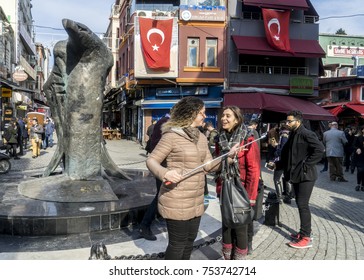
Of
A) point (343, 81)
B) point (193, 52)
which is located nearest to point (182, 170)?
point (193, 52)

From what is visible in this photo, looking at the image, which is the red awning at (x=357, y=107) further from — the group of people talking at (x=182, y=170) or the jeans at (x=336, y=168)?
the group of people talking at (x=182, y=170)

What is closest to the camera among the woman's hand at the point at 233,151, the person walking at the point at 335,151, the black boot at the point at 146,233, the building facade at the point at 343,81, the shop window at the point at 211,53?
the woman's hand at the point at 233,151

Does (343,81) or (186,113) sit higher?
(343,81)

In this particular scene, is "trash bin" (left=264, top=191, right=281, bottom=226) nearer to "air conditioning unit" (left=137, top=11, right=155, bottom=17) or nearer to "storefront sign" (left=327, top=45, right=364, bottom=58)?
"air conditioning unit" (left=137, top=11, right=155, bottom=17)

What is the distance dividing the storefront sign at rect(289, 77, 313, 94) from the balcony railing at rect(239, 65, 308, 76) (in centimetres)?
80

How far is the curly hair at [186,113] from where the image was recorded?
3.13m

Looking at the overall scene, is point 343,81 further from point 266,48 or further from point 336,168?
point 336,168

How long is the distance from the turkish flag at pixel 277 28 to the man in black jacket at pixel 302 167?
51.5 feet

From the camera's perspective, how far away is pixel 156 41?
20.5 metres

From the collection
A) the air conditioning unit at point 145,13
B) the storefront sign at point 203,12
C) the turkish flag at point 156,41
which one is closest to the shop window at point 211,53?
the storefront sign at point 203,12

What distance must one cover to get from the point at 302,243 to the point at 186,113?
9.12ft

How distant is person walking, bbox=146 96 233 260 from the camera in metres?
3.02

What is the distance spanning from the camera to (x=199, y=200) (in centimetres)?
316

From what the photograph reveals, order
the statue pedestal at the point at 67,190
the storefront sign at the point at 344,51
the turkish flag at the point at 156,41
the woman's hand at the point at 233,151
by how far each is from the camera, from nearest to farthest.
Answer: the woman's hand at the point at 233,151, the statue pedestal at the point at 67,190, the turkish flag at the point at 156,41, the storefront sign at the point at 344,51
